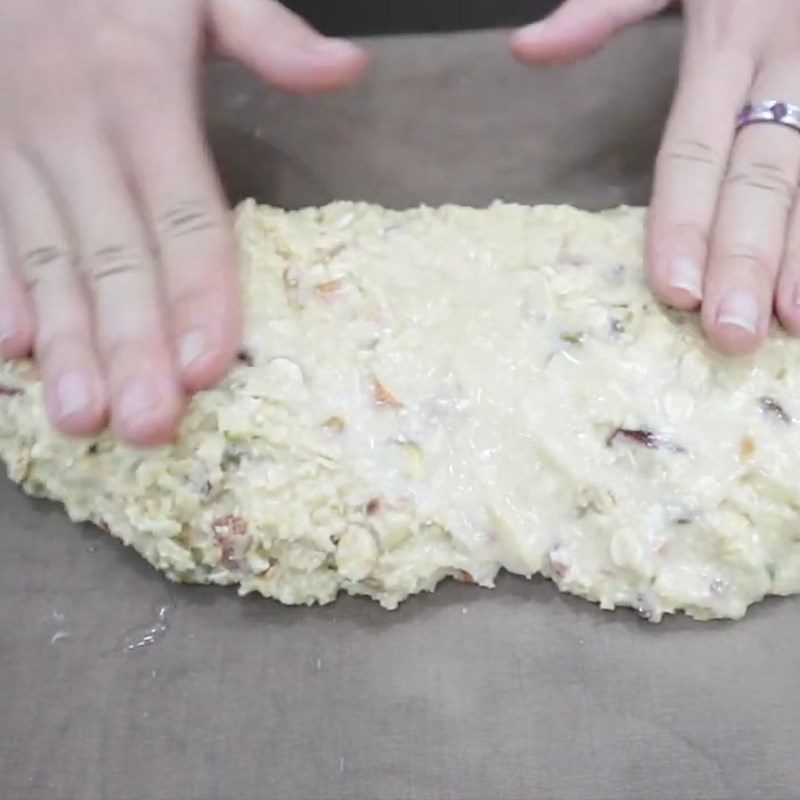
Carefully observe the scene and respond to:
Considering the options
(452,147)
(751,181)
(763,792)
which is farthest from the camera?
(452,147)

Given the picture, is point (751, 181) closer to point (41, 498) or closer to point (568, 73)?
point (568, 73)

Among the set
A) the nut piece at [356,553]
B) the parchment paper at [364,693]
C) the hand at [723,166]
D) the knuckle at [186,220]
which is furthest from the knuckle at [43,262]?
the hand at [723,166]

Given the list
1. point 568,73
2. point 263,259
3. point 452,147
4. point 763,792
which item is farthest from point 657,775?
point 568,73

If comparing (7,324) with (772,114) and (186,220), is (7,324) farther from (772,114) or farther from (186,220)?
(772,114)

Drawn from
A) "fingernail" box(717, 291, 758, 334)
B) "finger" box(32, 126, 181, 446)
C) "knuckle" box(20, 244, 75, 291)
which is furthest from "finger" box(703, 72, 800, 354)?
"knuckle" box(20, 244, 75, 291)

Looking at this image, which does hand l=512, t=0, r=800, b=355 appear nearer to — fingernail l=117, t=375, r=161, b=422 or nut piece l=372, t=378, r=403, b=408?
nut piece l=372, t=378, r=403, b=408

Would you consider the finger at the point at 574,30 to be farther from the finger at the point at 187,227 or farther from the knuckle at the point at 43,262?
the knuckle at the point at 43,262
